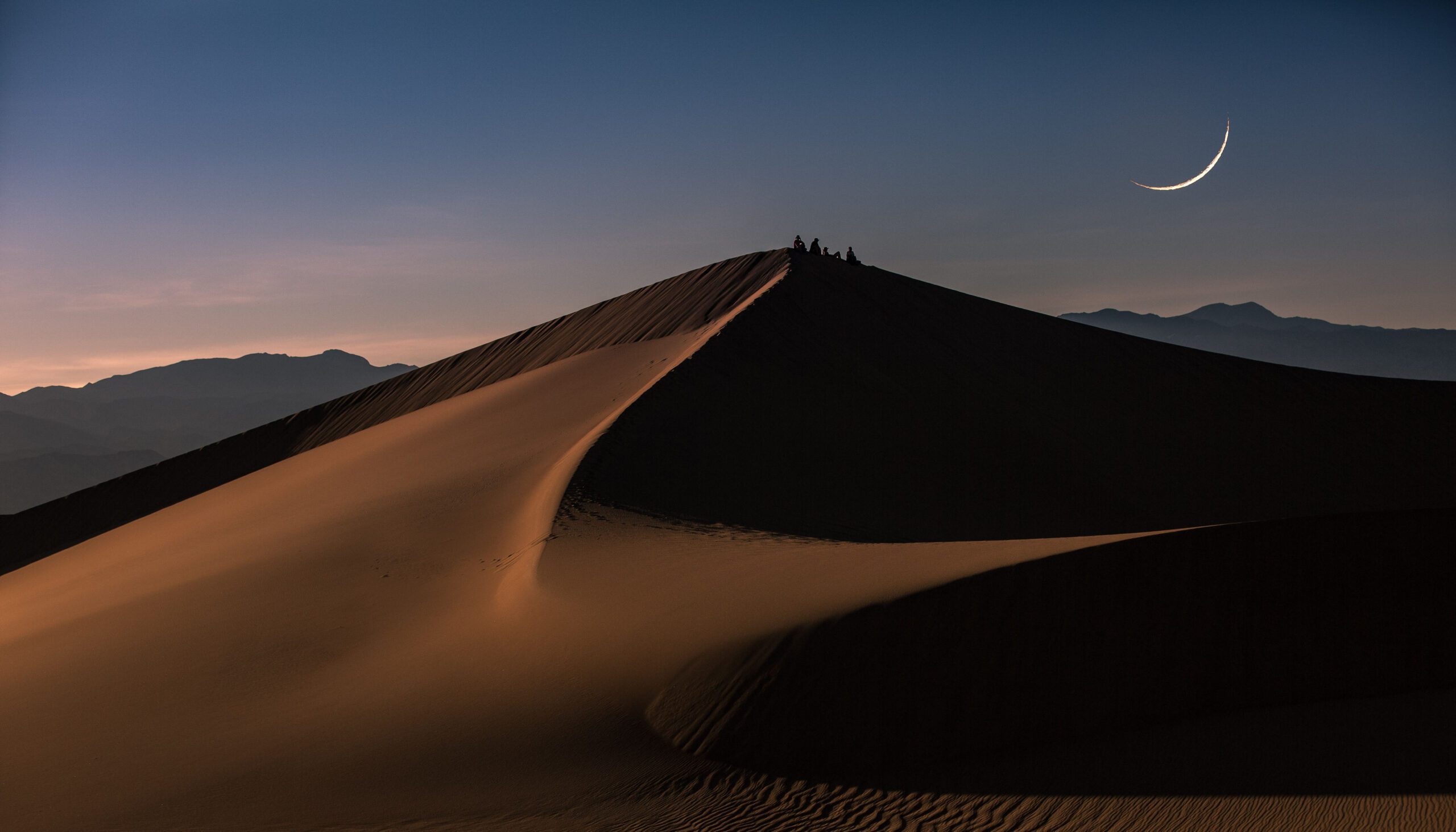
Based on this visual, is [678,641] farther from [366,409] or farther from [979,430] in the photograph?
[366,409]

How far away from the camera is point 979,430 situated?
20.6 m

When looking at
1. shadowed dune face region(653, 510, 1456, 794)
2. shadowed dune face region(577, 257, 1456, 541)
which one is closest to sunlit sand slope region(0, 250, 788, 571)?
shadowed dune face region(577, 257, 1456, 541)

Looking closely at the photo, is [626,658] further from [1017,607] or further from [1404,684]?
[1404,684]

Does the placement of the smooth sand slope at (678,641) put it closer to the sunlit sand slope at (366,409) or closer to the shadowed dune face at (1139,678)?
the shadowed dune face at (1139,678)

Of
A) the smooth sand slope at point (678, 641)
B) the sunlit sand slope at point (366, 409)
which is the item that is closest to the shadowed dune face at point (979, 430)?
the smooth sand slope at point (678, 641)

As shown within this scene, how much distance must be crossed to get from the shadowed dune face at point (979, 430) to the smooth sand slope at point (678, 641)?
0.14 m

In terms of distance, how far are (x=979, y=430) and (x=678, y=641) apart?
44.3 feet

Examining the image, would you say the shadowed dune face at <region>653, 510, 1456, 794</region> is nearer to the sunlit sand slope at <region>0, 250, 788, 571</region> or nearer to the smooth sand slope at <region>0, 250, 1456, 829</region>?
the smooth sand slope at <region>0, 250, 1456, 829</region>

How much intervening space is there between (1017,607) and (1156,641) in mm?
1270

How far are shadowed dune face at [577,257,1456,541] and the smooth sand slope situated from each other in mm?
137

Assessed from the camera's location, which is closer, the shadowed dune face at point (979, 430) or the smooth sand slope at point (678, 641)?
the smooth sand slope at point (678, 641)

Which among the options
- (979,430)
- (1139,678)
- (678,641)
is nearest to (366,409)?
(979,430)

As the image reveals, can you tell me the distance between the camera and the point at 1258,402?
89.4ft

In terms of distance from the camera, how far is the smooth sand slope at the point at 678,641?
7.04m
